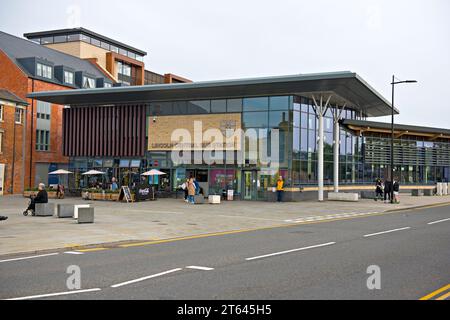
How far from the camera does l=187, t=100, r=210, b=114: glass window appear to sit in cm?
3928

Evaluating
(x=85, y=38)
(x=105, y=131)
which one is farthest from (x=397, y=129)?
(x=85, y=38)

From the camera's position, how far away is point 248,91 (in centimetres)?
3622

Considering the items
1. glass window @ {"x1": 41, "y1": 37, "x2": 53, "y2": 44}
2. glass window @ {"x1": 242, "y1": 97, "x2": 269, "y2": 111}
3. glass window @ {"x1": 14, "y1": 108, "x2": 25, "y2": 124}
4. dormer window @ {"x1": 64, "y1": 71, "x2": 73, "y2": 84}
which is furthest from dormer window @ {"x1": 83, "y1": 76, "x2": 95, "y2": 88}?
glass window @ {"x1": 242, "y1": 97, "x2": 269, "y2": 111}

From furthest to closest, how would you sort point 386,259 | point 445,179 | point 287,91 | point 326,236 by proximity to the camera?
1. point 445,179
2. point 287,91
3. point 326,236
4. point 386,259

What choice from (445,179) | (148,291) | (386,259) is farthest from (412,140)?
(148,291)

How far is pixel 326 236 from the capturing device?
1573 cm

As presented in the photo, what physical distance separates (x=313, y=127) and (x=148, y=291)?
3240 cm

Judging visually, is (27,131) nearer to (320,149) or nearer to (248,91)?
(248,91)

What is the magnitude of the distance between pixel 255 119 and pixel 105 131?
532 inches

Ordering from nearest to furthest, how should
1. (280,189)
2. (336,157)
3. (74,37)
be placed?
1. (280,189)
2. (336,157)
3. (74,37)

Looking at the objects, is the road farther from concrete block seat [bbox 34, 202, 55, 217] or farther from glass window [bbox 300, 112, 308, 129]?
glass window [bbox 300, 112, 308, 129]

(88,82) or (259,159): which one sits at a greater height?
(88,82)

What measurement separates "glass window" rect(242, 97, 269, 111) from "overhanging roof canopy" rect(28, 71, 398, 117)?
0.52 metres
